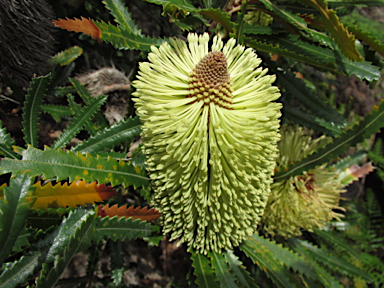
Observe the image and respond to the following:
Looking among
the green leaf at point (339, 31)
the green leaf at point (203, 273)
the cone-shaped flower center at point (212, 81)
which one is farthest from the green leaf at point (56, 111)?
the green leaf at point (339, 31)

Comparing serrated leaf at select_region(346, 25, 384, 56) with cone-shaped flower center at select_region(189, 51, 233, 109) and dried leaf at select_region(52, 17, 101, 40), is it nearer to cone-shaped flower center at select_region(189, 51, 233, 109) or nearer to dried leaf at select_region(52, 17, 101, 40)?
cone-shaped flower center at select_region(189, 51, 233, 109)

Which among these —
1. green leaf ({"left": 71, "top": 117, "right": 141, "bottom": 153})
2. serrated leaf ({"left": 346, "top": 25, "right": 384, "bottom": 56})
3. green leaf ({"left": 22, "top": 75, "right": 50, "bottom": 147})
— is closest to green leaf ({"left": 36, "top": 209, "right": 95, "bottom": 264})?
green leaf ({"left": 71, "top": 117, "right": 141, "bottom": 153})

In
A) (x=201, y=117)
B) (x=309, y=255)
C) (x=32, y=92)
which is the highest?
(x=32, y=92)

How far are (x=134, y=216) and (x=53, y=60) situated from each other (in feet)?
3.43

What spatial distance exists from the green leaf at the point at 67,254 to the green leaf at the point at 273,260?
70 centimetres

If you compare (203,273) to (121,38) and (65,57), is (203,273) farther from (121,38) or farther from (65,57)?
(65,57)

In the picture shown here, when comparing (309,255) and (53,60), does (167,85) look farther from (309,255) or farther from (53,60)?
(309,255)

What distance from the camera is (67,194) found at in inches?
33.4

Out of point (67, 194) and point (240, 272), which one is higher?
point (67, 194)

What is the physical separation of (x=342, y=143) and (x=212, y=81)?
71cm

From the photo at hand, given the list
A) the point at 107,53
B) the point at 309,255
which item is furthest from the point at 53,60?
the point at 309,255

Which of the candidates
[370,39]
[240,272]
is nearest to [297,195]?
[240,272]

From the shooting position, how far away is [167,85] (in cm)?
81

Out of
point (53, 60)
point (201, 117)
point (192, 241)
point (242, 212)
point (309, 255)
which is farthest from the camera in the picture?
point (309, 255)
